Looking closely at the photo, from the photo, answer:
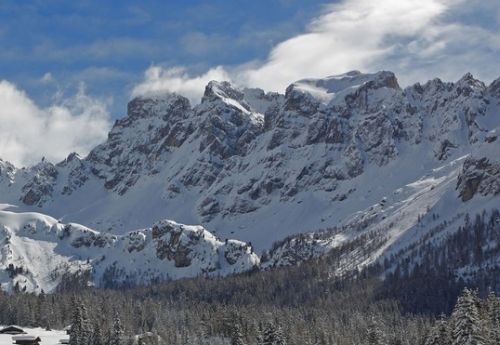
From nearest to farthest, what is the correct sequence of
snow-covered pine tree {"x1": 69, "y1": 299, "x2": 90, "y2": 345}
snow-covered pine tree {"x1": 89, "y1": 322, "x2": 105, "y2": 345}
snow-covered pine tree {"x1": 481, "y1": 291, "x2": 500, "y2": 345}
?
snow-covered pine tree {"x1": 481, "y1": 291, "x2": 500, "y2": 345}
snow-covered pine tree {"x1": 69, "y1": 299, "x2": 90, "y2": 345}
snow-covered pine tree {"x1": 89, "y1": 322, "x2": 105, "y2": 345}

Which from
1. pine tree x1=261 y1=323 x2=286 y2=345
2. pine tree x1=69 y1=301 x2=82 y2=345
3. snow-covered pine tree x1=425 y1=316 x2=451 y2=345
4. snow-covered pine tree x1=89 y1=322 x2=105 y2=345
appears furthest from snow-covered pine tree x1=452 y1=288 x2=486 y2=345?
pine tree x1=69 y1=301 x2=82 y2=345

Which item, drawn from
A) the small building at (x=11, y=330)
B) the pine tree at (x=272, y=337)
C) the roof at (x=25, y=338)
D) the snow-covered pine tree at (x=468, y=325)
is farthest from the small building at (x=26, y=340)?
the snow-covered pine tree at (x=468, y=325)

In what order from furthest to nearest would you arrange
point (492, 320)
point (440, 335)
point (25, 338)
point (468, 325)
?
point (25, 338) → point (492, 320) → point (440, 335) → point (468, 325)

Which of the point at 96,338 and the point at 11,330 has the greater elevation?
the point at 11,330

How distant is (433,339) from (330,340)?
78238 mm

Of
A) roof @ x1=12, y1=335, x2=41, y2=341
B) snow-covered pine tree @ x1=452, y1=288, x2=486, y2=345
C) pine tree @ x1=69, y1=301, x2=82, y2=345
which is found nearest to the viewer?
snow-covered pine tree @ x1=452, y1=288, x2=486, y2=345

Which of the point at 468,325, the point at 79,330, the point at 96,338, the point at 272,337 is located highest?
the point at 79,330

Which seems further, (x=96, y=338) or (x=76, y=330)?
(x=96, y=338)

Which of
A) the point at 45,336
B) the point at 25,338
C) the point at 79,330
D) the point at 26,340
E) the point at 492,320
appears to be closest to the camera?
the point at 492,320

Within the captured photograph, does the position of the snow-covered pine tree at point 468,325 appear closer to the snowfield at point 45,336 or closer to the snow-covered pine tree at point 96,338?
→ the snow-covered pine tree at point 96,338

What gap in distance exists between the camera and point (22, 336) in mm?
167375

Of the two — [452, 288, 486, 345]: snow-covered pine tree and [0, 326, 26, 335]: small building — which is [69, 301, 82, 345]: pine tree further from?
[452, 288, 486, 345]: snow-covered pine tree

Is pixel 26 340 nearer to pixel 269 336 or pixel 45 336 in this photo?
pixel 45 336

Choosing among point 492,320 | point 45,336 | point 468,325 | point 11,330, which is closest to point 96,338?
point 45,336
